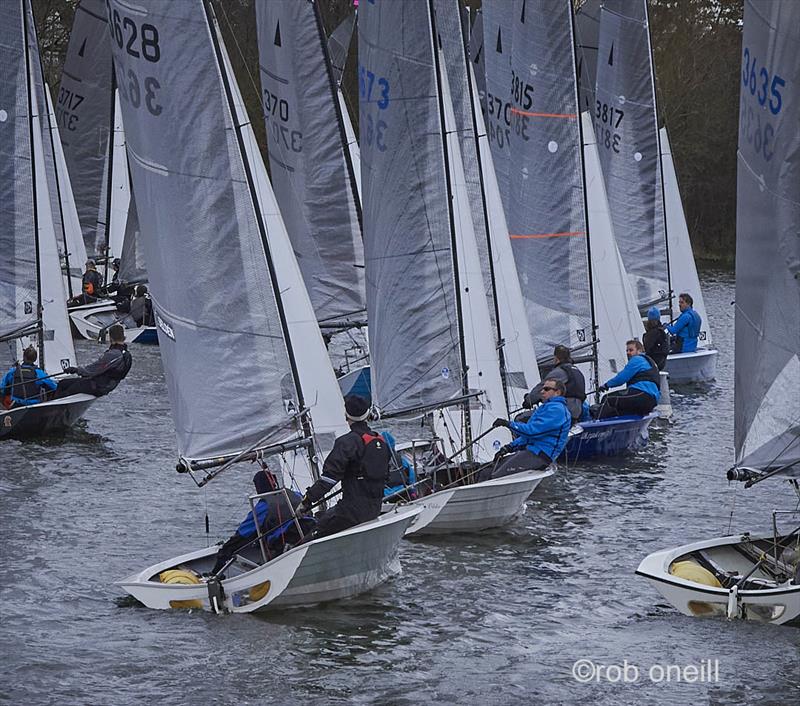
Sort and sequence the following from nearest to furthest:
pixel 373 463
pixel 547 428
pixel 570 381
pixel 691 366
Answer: pixel 373 463
pixel 547 428
pixel 570 381
pixel 691 366

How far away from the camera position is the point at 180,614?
1062 cm

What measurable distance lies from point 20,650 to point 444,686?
2.91 metres

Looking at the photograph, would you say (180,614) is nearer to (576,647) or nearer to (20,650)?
(20,650)

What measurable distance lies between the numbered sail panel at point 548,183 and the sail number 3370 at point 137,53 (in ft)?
29.3

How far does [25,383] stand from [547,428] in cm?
718

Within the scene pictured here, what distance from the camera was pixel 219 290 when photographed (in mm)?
11406

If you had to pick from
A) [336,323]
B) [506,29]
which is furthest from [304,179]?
[506,29]

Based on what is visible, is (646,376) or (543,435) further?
(646,376)

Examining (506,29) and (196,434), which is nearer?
(196,434)

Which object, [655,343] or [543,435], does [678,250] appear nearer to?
[655,343]

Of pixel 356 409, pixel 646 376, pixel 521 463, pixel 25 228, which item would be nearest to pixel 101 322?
pixel 25 228

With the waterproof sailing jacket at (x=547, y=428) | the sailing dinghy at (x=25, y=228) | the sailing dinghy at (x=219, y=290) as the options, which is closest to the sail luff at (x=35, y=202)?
the sailing dinghy at (x=25, y=228)

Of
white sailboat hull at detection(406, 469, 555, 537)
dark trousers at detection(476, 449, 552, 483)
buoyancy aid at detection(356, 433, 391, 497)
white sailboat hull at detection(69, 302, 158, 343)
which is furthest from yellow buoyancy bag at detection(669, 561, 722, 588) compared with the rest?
white sailboat hull at detection(69, 302, 158, 343)

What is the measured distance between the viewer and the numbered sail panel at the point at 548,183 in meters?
19.5
